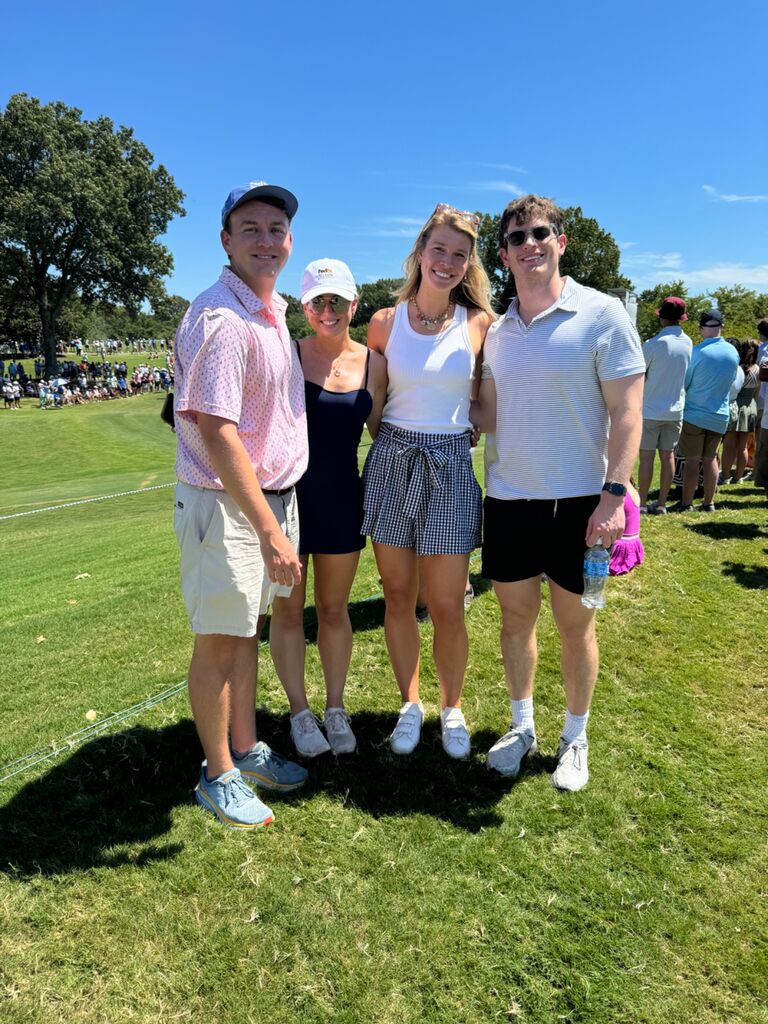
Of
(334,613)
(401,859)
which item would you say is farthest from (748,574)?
(401,859)

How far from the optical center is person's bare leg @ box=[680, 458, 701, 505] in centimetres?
757

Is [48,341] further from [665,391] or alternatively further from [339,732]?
[339,732]

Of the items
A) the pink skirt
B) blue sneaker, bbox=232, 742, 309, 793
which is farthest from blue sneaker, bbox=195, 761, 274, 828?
the pink skirt

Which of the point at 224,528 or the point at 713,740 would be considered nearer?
the point at 224,528

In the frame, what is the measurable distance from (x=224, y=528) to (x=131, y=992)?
148 cm

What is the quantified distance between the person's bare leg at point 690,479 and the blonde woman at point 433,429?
17.8ft

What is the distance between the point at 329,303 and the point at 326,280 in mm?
95

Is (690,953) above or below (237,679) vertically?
below

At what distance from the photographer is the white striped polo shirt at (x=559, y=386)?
259 cm

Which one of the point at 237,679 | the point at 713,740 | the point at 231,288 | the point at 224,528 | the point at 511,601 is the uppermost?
the point at 231,288

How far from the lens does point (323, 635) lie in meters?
3.28

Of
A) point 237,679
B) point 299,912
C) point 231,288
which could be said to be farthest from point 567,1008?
point 231,288

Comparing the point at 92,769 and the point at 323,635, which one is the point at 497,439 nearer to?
the point at 323,635

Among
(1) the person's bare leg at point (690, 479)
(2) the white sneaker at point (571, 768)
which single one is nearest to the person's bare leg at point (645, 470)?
(1) the person's bare leg at point (690, 479)
